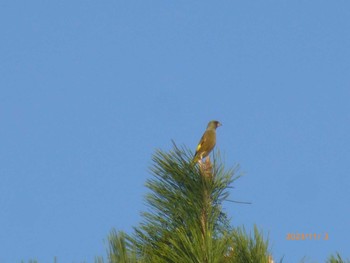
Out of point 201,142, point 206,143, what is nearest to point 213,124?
point 206,143

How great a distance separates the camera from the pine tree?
6.37 meters

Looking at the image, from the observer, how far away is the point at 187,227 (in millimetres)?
6953

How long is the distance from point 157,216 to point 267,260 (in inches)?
43.8

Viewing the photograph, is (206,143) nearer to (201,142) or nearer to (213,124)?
(201,142)

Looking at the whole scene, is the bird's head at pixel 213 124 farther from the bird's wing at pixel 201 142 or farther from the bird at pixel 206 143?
the bird's wing at pixel 201 142

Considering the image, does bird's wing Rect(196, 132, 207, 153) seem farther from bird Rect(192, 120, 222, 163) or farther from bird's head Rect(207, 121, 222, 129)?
bird's head Rect(207, 121, 222, 129)

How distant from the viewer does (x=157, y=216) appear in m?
7.14

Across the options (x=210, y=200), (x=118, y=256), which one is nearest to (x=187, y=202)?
(x=210, y=200)

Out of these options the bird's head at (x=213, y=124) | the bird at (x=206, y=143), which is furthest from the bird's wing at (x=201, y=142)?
the bird's head at (x=213, y=124)

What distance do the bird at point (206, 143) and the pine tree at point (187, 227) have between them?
69 millimetres

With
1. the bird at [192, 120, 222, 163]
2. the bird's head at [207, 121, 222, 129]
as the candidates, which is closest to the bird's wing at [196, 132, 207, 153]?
the bird at [192, 120, 222, 163]

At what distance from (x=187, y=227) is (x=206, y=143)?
4.29ft

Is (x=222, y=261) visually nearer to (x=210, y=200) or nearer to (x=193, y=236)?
(x=193, y=236)

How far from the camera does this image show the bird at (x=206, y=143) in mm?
7574
